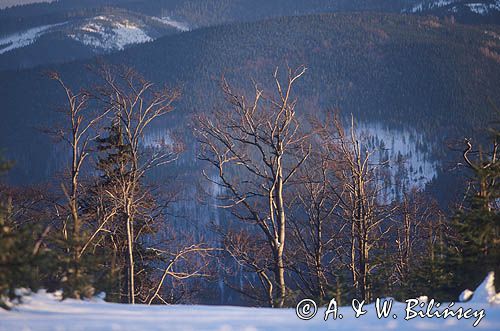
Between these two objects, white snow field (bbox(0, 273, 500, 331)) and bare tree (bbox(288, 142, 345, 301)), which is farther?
bare tree (bbox(288, 142, 345, 301))

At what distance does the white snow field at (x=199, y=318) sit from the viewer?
7105 millimetres

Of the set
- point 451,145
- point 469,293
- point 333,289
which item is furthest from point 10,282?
point 451,145

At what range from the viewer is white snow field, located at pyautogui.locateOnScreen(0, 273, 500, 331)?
7105 mm

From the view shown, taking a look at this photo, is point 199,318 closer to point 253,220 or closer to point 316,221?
point 253,220

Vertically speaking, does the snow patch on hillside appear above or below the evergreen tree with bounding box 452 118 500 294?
below

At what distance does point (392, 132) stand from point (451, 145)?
528 feet

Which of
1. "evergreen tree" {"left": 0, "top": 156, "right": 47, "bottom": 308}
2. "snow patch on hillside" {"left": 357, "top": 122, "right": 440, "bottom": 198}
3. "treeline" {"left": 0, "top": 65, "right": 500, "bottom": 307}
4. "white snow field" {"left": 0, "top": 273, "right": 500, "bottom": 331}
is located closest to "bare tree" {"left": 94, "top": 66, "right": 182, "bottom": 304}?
"treeline" {"left": 0, "top": 65, "right": 500, "bottom": 307}

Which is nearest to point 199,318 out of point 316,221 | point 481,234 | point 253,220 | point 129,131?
point 481,234

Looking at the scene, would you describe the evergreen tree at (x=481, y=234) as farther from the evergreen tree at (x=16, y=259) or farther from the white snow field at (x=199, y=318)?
the evergreen tree at (x=16, y=259)

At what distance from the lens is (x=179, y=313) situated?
808cm

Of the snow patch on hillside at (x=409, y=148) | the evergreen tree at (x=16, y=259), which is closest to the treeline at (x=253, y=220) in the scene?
the evergreen tree at (x=16, y=259)

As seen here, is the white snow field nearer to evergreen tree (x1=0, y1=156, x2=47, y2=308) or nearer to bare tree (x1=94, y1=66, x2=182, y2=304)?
evergreen tree (x1=0, y1=156, x2=47, y2=308)

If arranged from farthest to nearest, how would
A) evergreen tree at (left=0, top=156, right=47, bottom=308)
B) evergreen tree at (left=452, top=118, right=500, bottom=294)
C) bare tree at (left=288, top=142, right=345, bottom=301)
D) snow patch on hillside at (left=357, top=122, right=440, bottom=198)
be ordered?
snow patch on hillside at (left=357, top=122, right=440, bottom=198) → bare tree at (left=288, top=142, right=345, bottom=301) → evergreen tree at (left=452, top=118, right=500, bottom=294) → evergreen tree at (left=0, top=156, right=47, bottom=308)

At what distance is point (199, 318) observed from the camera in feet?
25.4
